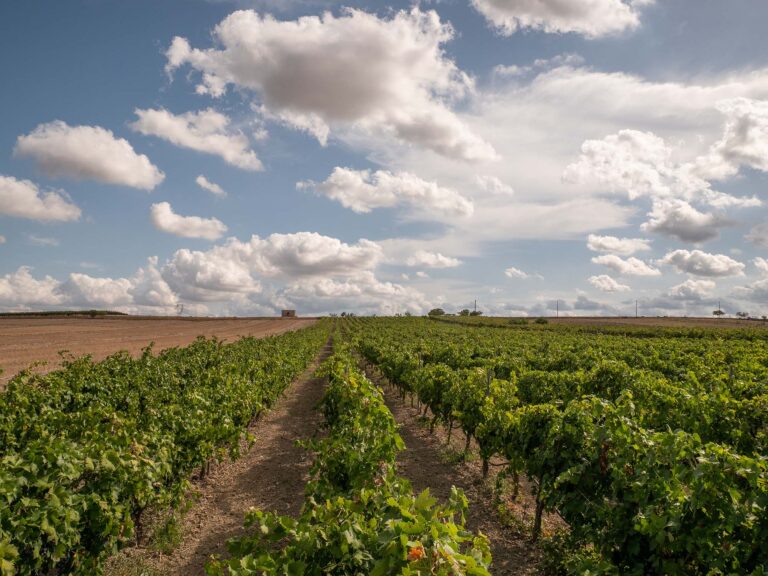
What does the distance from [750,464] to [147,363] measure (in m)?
14.2

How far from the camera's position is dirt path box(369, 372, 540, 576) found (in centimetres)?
673

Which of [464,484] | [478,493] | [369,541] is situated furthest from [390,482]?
[464,484]

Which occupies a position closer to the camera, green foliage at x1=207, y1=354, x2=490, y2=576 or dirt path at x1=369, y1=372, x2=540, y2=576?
green foliage at x1=207, y1=354, x2=490, y2=576

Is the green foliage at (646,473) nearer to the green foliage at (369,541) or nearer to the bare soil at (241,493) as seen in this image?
the green foliage at (369,541)

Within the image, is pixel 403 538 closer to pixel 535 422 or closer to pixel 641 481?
pixel 641 481

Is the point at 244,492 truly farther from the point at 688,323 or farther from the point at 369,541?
the point at 688,323

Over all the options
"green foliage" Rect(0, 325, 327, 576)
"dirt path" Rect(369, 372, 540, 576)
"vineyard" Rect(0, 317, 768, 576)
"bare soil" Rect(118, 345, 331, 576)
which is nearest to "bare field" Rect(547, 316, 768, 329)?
"dirt path" Rect(369, 372, 540, 576)

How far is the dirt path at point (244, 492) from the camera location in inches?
268

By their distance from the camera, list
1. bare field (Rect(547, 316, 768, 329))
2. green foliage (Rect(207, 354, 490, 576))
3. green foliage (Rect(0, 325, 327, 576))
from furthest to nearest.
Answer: bare field (Rect(547, 316, 768, 329)) < green foliage (Rect(0, 325, 327, 576)) < green foliage (Rect(207, 354, 490, 576))

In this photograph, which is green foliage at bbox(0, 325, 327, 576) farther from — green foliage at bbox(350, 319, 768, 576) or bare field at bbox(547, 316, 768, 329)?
bare field at bbox(547, 316, 768, 329)

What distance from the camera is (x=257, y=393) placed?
1245 centimetres

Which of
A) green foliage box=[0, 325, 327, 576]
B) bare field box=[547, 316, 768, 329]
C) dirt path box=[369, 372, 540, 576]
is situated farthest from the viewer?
bare field box=[547, 316, 768, 329]

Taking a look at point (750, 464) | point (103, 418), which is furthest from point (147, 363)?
point (750, 464)

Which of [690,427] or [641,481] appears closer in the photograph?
[641,481]
